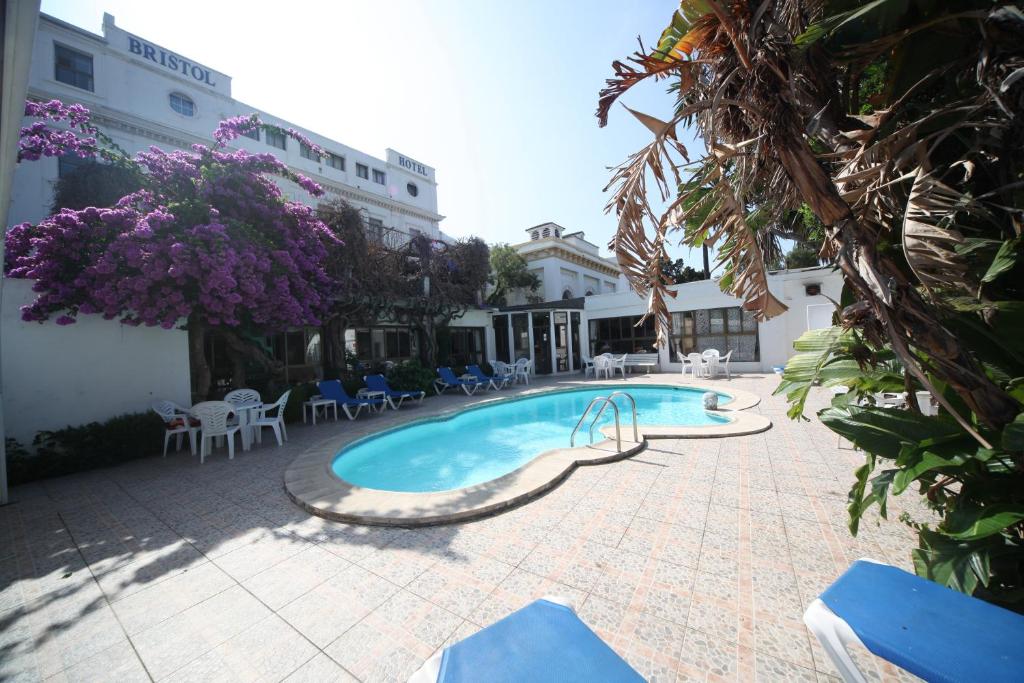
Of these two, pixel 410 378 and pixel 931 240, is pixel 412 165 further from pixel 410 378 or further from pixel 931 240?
pixel 931 240

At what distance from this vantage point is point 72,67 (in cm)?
1220

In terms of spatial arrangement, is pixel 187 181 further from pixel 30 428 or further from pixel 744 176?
pixel 744 176

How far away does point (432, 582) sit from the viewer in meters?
2.72

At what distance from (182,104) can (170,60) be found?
153 centimetres

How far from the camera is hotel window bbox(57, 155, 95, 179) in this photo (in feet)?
35.2

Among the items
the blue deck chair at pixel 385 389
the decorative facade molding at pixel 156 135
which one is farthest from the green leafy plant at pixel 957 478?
the decorative facade molding at pixel 156 135

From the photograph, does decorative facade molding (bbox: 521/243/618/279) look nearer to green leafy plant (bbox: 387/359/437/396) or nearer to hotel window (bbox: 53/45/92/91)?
green leafy plant (bbox: 387/359/437/396)

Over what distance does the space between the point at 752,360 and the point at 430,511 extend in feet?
51.3

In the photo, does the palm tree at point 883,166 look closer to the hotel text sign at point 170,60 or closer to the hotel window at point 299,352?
the hotel window at point 299,352

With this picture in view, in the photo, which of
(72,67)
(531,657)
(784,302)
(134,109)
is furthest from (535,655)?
(72,67)

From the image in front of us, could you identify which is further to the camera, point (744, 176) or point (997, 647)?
point (744, 176)

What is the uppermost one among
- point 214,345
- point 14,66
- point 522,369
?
point 14,66

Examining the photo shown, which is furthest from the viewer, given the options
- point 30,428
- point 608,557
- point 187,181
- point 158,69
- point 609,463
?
point 158,69

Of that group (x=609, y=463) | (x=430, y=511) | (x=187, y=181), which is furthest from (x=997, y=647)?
(x=187, y=181)
